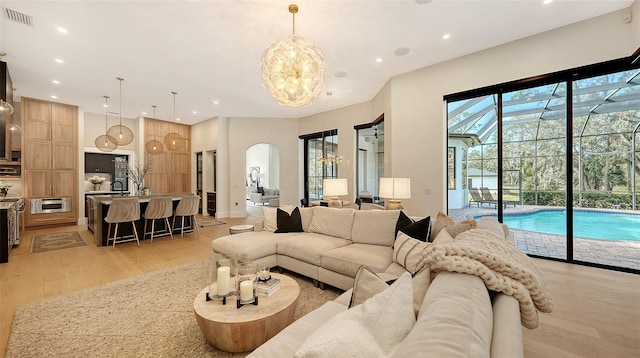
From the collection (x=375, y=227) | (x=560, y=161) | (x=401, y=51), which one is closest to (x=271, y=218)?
(x=375, y=227)

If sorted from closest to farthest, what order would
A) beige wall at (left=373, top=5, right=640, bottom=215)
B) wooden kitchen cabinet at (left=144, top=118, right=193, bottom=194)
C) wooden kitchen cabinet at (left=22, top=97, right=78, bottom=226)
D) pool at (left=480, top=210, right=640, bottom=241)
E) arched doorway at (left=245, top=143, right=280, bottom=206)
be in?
1. beige wall at (left=373, top=5, right=640, bottom=215)
2. pool at (left=480, top=210, right=640, bottom=241)
3. wooden kitchen cabinet at (left=22, top=97, right=78, bottom=226)
4. wooden kitchen cabinet at (left=144, top=118, right=193, bottom=194)
5. arched doorway at (left=245, top=143, right=280, bottom=206)

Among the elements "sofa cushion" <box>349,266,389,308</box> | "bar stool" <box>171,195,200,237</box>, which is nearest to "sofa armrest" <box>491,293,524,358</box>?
"sofa cushion" <box>349,266,389,308</box>

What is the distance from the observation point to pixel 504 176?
4.38 m

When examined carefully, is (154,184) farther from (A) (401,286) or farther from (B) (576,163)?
(B) (576,163)

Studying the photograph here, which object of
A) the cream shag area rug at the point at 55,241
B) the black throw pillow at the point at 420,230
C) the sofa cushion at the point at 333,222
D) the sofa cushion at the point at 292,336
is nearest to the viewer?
the sofa cushion at the point at 292,336

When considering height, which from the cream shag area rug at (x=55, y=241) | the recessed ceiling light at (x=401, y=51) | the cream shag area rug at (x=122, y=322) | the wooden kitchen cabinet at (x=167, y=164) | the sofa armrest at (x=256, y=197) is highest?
the recessed ceiling light at (x=401, y=51)

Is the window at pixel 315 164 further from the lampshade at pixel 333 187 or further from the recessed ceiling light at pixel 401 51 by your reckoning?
the recessed ceiling light at pixel 401 51

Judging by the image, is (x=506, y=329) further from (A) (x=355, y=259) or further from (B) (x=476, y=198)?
(B) (x=476, y=198)

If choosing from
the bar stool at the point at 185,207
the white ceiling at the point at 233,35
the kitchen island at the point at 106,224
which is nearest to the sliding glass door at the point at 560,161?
the white ceiling at the point at 233,35

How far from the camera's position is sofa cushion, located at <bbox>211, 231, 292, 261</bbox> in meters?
3.21

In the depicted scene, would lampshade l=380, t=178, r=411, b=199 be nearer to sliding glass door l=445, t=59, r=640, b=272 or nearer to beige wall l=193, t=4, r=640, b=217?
beige wall l=193, t=4, r=640, b=217

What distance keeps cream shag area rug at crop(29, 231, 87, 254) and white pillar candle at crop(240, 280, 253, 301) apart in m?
5.10

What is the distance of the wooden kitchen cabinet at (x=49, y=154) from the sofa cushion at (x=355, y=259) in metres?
8.06

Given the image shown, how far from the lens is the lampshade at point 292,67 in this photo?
2.76 m
